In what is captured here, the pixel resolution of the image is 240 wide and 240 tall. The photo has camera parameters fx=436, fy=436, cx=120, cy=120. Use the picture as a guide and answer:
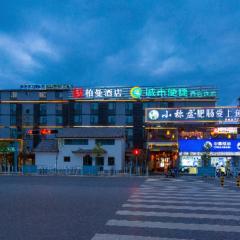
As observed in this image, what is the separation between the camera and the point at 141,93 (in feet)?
271

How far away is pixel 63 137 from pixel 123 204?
48.4 meters

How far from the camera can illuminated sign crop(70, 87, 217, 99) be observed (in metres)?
79.1

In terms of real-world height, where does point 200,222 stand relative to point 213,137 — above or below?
below

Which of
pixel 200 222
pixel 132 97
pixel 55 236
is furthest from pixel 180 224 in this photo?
pixel 132 97

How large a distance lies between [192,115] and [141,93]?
30.7 meters

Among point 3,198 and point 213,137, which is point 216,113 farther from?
point 3,198

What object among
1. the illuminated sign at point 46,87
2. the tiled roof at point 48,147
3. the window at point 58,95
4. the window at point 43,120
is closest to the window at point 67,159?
the tiled roof at point 48,147

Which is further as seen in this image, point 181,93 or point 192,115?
point 181,93

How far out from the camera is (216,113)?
2042 inches

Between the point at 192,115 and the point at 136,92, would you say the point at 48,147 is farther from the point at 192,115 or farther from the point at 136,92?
the point at 136,92

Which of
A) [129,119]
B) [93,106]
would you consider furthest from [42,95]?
[129,119]

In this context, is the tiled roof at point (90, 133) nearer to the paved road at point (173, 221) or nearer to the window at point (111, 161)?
the window at point (111, 161)

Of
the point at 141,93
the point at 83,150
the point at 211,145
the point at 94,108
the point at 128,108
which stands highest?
the point at 141,93

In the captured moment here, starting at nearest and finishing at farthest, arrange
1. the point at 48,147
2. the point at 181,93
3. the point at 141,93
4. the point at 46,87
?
the point at 48,147, the point at 181,93, the point at 141,93, the point at 46,87
